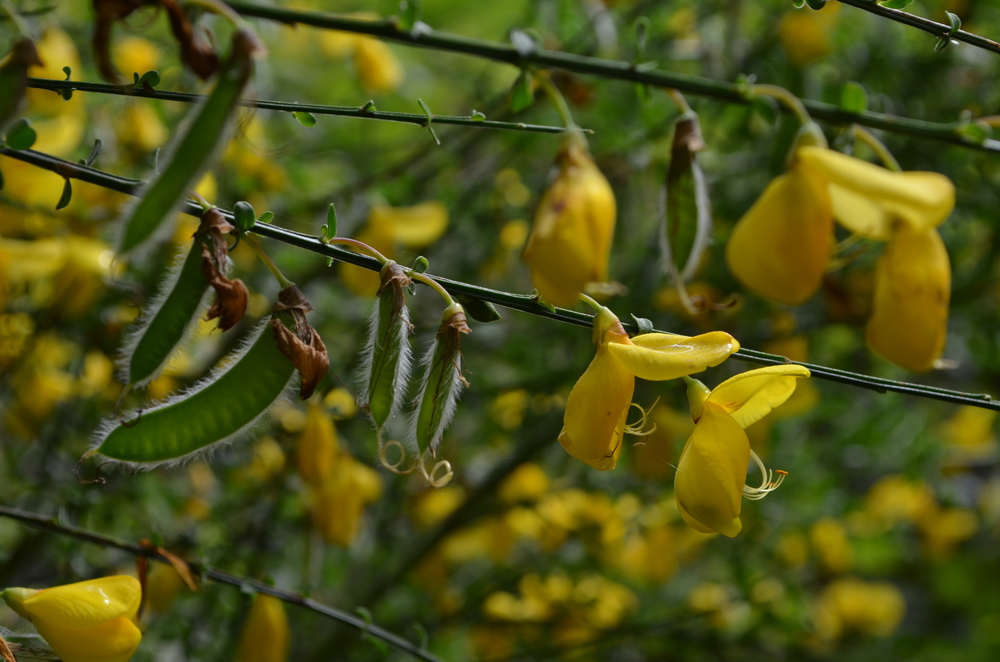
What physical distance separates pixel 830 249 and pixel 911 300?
0.08 m

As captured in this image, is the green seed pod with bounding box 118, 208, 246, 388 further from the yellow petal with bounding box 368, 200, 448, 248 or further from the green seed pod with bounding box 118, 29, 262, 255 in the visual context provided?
the yellow petal with bounding box 368, 200, 448, 248

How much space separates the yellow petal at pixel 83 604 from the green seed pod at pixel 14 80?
11.9 inches

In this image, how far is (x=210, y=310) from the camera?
18.9 inches

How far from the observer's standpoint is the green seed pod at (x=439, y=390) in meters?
0.50

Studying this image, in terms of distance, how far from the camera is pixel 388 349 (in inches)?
19.0

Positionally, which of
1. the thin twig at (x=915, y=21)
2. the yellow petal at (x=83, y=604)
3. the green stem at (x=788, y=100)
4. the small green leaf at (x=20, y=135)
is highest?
the thin twig at (x=915, y=21)

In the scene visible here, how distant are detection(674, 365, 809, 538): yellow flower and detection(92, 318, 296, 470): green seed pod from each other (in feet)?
0.79

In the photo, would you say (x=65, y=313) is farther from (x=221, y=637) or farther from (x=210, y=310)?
(x=210, y=310)

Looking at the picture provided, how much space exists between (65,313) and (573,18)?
83 centimetres

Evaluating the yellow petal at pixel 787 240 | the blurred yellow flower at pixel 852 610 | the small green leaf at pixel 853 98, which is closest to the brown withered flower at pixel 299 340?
the yellow petal at pixel 787 240

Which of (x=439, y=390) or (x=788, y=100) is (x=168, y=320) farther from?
(x=788, y=100)

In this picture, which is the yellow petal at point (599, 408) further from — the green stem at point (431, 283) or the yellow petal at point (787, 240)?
the yellow petal at point (787, 240)

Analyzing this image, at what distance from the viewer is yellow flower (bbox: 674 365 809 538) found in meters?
0.49

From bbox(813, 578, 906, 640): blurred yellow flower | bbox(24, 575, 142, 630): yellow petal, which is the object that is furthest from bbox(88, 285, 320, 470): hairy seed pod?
bbox(813, 578, 906, 640): blurred yellow flower
